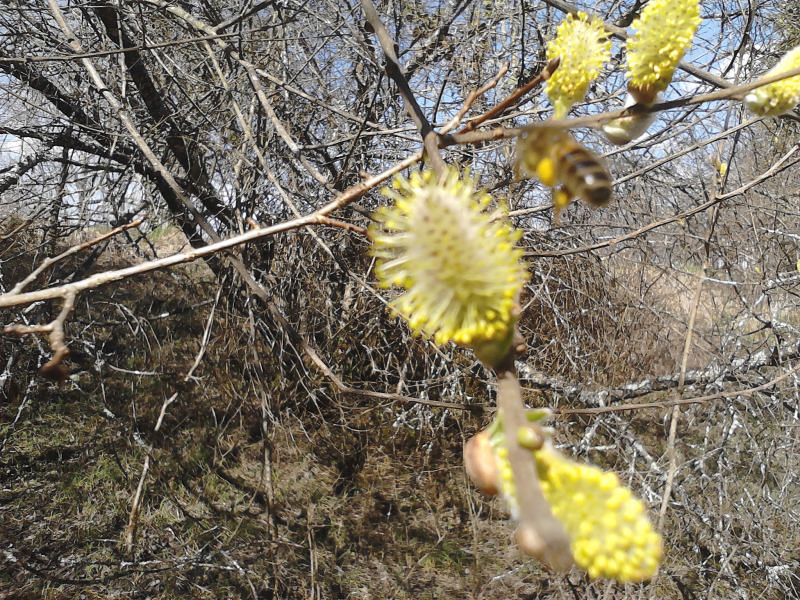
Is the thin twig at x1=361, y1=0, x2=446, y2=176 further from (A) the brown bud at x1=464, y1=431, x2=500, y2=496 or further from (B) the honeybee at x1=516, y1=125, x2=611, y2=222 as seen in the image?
(A) the brown bud at x1=464, y1=431, x2=500, y2=496

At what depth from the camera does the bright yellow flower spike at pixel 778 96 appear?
0.69 m

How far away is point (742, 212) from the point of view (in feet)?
8.93

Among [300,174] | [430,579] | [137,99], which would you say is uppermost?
[137,99]

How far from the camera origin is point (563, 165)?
60 cm

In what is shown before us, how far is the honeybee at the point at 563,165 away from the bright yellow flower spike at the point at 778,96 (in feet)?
0.87

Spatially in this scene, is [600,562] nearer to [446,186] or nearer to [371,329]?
[446,186]

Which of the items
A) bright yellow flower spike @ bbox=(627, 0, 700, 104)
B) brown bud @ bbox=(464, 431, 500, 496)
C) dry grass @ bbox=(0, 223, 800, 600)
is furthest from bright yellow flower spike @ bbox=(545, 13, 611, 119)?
dry grass @ bbox=(0, 223, 800, 600)

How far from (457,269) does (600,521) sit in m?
0.23

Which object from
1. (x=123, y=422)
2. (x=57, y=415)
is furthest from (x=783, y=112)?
(x=57, y=415)

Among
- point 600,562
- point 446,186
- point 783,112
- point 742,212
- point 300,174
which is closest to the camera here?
point 600,562

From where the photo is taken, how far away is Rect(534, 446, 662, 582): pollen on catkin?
1.21 ft

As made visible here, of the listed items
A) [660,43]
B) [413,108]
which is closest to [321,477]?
[413,108]

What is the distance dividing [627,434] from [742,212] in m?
1.33

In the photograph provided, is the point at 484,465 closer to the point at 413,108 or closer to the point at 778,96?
the point at 413,108
